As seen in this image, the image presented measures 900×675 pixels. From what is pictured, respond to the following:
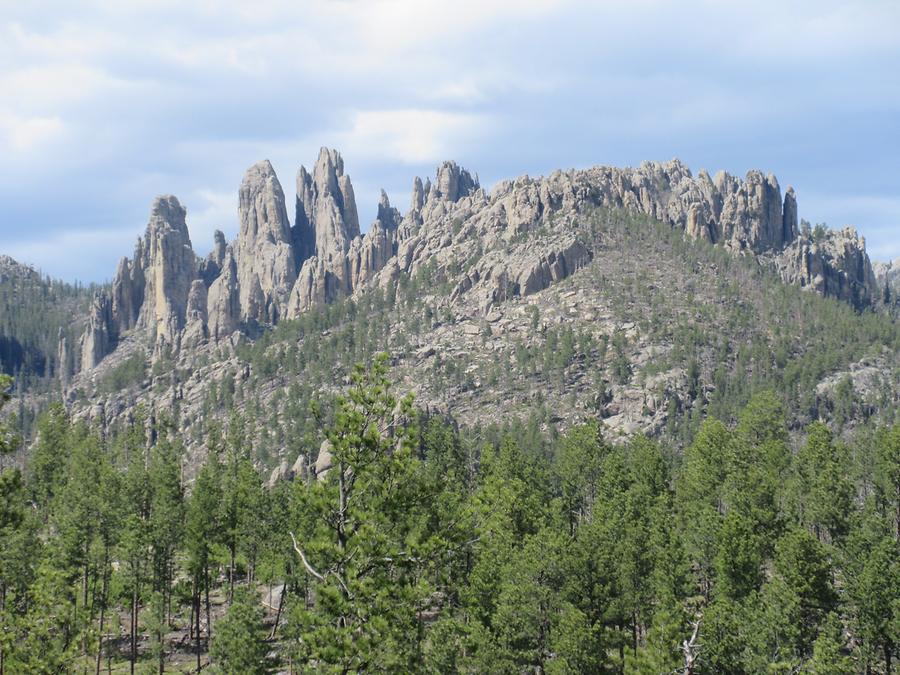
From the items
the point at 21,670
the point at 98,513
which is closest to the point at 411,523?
the point at 21,670

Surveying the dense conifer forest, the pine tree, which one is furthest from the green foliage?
the pine tree

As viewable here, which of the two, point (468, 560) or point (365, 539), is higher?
point (365, 539)

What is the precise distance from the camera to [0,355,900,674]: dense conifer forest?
2205 cm

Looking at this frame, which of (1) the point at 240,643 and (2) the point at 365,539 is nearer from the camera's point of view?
(2) the point at 365,539

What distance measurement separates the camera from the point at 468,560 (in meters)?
65.8

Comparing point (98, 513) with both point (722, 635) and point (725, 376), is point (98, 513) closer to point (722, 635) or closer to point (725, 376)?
point (722, 635)

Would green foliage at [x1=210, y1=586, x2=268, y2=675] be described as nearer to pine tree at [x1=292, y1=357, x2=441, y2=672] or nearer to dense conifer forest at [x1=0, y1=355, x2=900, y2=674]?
dense conifer forest at [x1=0, y1=355, x2=900, y2=674]

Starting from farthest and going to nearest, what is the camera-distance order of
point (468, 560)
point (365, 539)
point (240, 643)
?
1. point (468, 560)
2. point (240, 643)
3. point (365, 539)

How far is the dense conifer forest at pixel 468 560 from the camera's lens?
72.3 ft

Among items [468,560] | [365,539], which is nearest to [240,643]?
[468,560]

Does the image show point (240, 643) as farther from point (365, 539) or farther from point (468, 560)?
point (365, 539)

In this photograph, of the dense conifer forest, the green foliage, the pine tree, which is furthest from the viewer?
the green foliage

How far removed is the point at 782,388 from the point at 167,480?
134 m

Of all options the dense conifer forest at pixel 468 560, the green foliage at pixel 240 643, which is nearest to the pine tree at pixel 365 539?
the dense conifer forest at pixel 468 560
